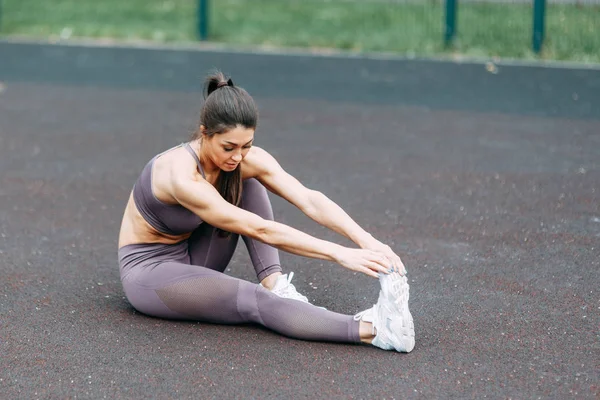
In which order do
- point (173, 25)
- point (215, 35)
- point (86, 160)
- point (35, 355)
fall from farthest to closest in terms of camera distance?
point (173, 25) → point (215, 35) → point (86, 160) → point (35, 355)

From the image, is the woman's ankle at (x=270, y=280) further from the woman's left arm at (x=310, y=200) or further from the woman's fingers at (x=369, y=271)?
the woman's fingers at (x=369, y=271)

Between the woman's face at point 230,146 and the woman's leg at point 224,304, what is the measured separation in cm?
53

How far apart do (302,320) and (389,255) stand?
0.49m

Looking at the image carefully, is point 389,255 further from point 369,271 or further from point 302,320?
point 302,320

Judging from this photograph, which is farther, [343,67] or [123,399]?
[343,67]

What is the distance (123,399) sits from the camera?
371cm

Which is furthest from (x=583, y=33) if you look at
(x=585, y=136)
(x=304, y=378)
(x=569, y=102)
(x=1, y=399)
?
(x=1, y=399)

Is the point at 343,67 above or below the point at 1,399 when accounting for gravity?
below

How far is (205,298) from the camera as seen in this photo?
4285mm

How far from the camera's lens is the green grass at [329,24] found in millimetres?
10234

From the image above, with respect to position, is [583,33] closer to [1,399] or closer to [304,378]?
[304,378]

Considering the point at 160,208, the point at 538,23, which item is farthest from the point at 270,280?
the point at 538,23

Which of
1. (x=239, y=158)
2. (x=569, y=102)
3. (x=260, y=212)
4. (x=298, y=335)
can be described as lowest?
(x=569, y=102)

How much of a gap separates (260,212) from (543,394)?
1.62m
